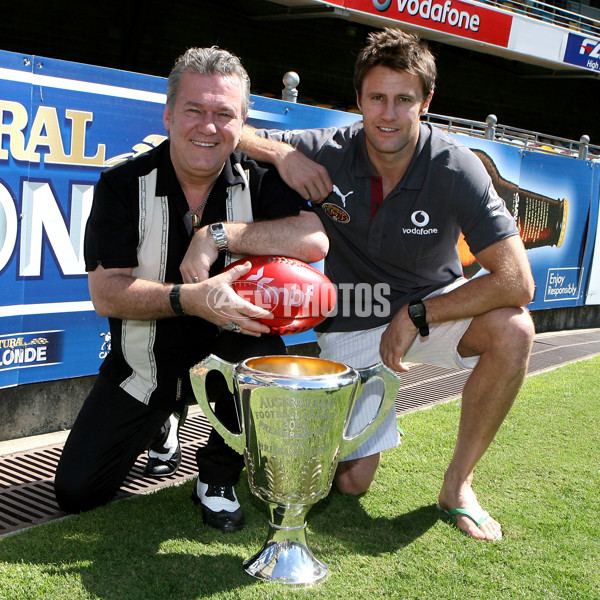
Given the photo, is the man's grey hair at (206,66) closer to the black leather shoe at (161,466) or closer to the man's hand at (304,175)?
the man's hand at (304,175)

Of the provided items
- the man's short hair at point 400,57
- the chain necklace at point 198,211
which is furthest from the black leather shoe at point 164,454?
the man's short hair at point 400,57

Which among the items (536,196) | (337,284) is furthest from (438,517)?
(536,196)

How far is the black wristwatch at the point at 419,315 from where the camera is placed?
261cm

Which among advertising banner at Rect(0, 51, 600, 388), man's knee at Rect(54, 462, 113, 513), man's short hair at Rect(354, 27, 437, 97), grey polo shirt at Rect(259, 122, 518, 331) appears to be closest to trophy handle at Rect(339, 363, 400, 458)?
grey polo shirt at Rect(259, 122, 518, 331)

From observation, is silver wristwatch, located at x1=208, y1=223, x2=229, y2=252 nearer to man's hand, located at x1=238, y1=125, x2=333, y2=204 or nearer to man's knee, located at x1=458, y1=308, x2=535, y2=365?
man's hand, located at x1=238, y1=125, x2=333, y2=204

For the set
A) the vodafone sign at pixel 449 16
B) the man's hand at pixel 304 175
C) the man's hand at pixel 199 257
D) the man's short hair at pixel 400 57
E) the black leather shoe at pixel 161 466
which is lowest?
the black leather shoe at pixel 161 466

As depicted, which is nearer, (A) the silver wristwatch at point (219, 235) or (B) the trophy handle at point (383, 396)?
(B) the trophy handle at point (383, 396)

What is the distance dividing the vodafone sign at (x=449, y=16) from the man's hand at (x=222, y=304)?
30.3 feet

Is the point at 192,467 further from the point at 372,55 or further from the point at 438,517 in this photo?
the point at 372,55

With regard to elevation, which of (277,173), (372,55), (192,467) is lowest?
(192,467)

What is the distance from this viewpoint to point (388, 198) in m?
2.72

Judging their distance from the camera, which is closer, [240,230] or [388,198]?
[240,230]

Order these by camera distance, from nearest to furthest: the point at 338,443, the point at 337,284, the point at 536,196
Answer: the point at 338,443
the point at 337,284
the point at 536,196

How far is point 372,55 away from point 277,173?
54 centimetres
